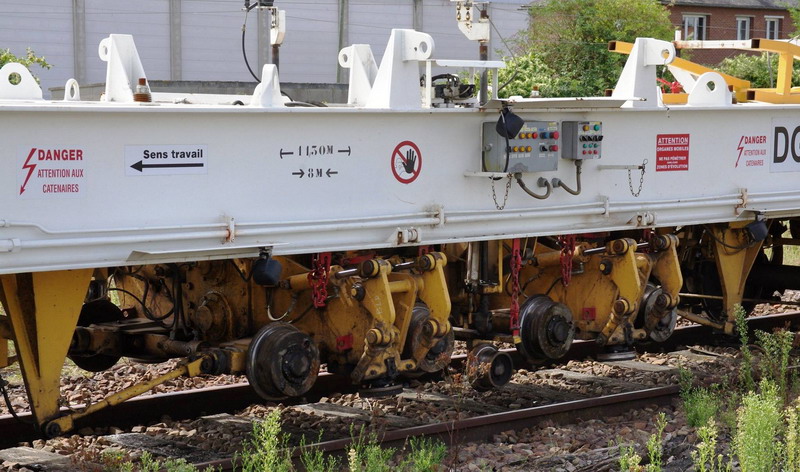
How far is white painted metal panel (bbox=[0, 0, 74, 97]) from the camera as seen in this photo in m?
26.3

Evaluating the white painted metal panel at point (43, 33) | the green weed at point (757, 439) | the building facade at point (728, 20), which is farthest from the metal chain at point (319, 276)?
the building facade at point (728, 20)

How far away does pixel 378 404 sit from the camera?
313 inches

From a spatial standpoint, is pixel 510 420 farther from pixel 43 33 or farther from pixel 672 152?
pixel 43 33

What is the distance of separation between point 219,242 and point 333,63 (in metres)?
25.0

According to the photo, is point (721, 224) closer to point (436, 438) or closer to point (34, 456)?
point (436, 438)

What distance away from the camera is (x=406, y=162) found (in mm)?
6949

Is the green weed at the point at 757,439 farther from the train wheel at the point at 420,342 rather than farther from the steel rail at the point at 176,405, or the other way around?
the steel rail at the point at 176,405

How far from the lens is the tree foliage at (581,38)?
83.7 ft

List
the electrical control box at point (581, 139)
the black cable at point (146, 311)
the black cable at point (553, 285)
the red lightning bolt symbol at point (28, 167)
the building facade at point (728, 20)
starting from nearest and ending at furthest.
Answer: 1. the red lightning bolt symbol at point (28, 167)
2. the black cable at point (146, 311)
3. the electrical control box at point (581, 139)
4. the black cable at point (553, 285)
5. the building facade at point (728, 20)

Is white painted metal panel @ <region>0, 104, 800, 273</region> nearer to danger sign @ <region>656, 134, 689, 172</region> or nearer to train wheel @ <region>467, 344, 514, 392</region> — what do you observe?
danger sign @ <region>656, 134, 689, 172</region>

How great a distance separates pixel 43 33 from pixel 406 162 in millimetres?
22108

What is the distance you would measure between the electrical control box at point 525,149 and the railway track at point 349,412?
1707 millimetres

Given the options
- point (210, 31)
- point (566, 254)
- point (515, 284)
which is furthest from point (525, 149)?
point (210, 31)

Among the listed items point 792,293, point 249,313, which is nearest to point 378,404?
point 249,313
